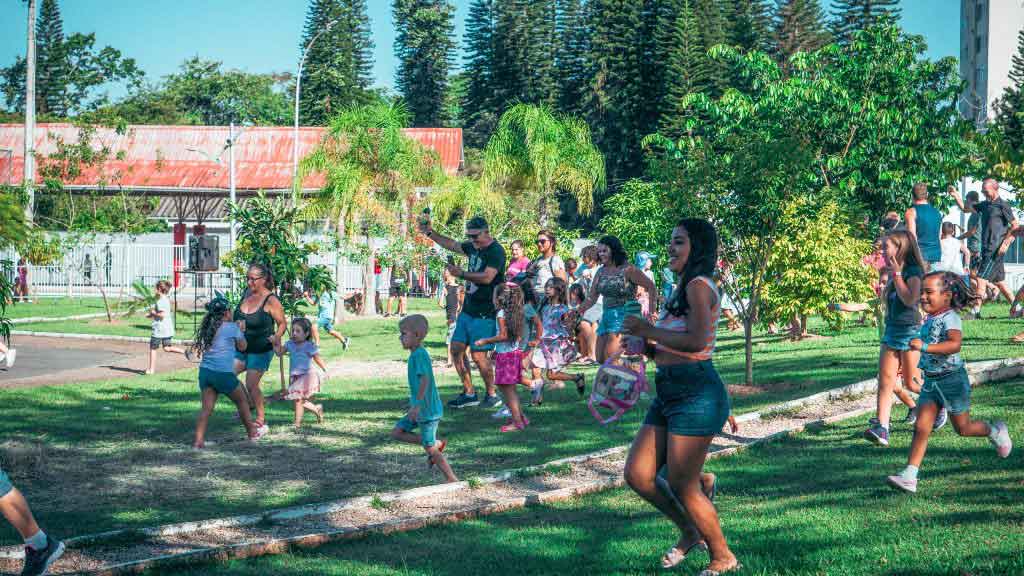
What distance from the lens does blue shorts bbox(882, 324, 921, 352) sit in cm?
791

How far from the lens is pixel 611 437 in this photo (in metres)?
9.66

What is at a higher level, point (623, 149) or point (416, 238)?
point (623, 149)

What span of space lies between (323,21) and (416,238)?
45875 mm

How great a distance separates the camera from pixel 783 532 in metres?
5.88

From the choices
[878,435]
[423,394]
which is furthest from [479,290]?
[878,435]

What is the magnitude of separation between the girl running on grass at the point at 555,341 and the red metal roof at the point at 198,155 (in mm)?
35812

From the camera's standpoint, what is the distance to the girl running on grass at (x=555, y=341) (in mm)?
12164

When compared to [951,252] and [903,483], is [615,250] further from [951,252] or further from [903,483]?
[951,252]

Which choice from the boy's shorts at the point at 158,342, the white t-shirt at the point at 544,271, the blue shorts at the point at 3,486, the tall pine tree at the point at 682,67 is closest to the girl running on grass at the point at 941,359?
the blue shorts at the point at 3,486

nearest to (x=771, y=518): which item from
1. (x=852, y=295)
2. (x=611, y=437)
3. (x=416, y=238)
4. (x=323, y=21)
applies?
(x=611, y=437)

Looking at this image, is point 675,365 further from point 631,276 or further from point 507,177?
point 507,177

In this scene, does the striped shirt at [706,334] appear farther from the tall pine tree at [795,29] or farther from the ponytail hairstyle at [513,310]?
the tall pine tree at [795,29]

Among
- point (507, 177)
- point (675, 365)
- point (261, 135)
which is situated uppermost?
point (261, 135)

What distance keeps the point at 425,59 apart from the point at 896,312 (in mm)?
67973
